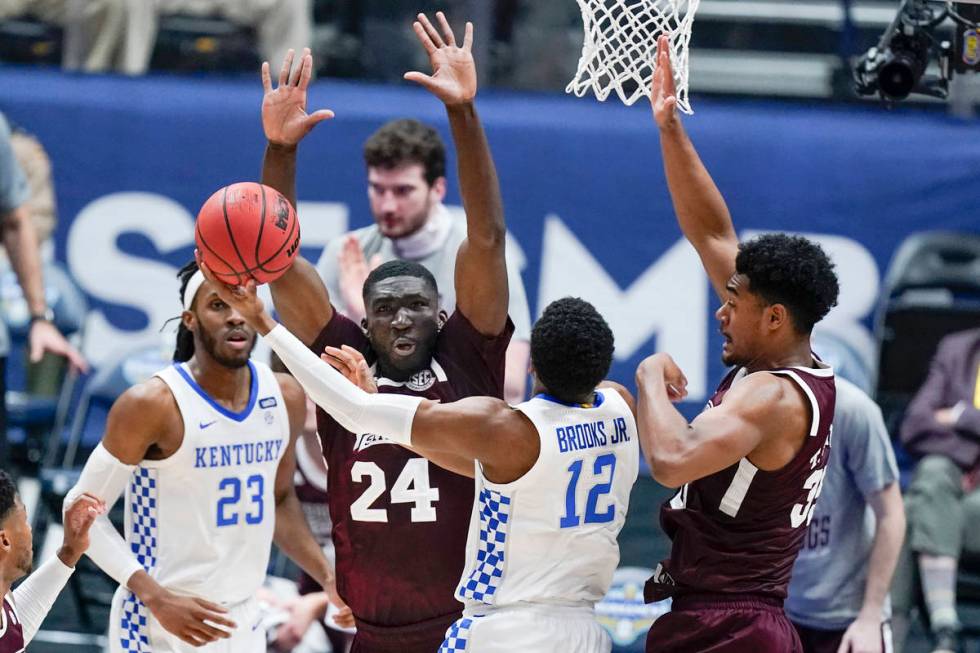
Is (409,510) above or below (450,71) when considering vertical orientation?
below

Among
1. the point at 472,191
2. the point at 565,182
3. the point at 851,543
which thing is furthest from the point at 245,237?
the point at 565,182

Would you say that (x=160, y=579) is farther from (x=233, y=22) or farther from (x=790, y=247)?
(x=233, y=22)

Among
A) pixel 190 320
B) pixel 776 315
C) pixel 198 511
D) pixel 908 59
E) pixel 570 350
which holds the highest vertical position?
pixel 908 59

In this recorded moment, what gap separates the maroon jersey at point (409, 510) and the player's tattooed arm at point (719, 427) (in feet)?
2.27

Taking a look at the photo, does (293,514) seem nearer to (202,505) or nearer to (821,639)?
(202,505)

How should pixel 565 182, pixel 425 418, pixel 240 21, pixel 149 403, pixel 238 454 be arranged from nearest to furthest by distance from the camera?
pixel 425 418
pixel 149 403
pixel 238 454
pixel 565 182
pixel 240 21

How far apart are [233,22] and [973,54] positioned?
17.3ft

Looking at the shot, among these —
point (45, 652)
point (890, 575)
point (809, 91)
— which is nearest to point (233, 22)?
point (809, 91)

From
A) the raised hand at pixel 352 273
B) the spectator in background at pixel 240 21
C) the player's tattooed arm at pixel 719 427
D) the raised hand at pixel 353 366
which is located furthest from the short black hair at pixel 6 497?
the spectator in background at pixel 240 21

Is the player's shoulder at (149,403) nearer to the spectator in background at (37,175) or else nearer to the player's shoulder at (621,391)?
the player's shoulder at (621,391)

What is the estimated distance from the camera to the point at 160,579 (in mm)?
5539

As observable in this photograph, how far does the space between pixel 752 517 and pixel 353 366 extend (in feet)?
4.06

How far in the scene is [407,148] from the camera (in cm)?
699

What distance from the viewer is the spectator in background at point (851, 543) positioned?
6312 mm
